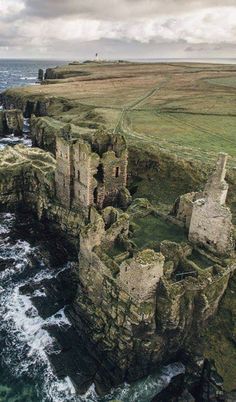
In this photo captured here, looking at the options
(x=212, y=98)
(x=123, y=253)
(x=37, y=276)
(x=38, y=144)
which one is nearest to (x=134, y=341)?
(x=123, y=253)

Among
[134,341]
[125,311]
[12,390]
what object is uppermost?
[125,311]

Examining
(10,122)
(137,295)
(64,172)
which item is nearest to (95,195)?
(64,172)

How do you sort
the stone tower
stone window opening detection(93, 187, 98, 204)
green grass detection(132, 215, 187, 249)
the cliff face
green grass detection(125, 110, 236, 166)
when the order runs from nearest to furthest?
1. the cliff face
2. the stone tower
3. green grass detection(132, 215, 187, 249)
4. stone window opening detection(93, 187, 98, 204)
5. green grass detection(125, 110, 236, 166)

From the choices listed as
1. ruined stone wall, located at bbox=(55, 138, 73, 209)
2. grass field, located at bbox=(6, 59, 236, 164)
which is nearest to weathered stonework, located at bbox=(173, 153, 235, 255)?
ruined stone wall, located at bbox=(55, 138, 73, 209)

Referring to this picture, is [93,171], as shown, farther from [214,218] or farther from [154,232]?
[214,218]

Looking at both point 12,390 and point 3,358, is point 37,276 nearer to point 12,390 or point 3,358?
point 3,358

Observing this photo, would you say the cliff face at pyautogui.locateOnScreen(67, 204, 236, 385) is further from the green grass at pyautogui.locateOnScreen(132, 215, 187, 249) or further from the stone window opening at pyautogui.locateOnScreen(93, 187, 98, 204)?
the stone window opening at pyautogui.locateOnScreen(93, 187, 98, 204)

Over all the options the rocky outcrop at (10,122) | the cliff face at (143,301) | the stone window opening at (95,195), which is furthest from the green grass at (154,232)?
the rocky outcrop at (10,122)

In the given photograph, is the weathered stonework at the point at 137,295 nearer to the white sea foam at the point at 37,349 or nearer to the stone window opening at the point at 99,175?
the white sea foam at the point at 37,349
